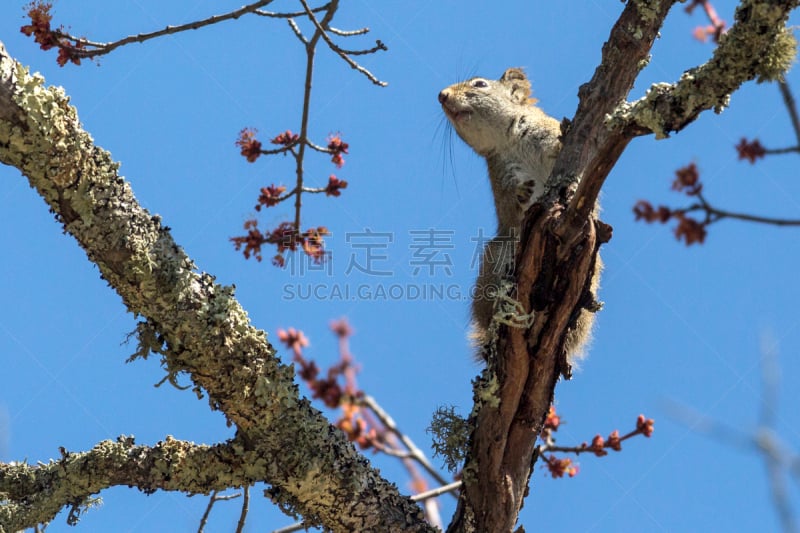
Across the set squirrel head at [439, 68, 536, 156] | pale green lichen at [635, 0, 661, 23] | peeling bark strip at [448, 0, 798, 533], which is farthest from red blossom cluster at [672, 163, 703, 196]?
squirrel head at [439, 68, 536, 156]

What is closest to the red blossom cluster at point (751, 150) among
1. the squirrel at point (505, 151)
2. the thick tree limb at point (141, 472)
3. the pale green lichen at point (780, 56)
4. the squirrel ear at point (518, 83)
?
the pale green lichen at point (780, 56)

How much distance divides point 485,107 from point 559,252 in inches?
90.8

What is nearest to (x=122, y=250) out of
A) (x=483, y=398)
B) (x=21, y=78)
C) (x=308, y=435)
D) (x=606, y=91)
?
(x=21, y=78)

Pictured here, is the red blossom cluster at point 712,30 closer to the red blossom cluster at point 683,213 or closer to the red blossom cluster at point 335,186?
the red blossom cluster at point 683,213

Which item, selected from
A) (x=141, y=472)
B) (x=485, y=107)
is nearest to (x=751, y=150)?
(x=141, y=472)

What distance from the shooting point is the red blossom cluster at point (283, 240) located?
3.15 metres

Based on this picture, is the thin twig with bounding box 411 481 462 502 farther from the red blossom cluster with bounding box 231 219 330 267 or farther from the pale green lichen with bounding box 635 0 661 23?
the pale green lichen with bounding box 635 0 661 23

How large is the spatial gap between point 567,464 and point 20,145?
7.93 ft

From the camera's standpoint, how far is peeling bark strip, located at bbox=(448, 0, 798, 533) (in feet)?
9.30

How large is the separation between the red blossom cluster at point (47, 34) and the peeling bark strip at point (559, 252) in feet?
5.89

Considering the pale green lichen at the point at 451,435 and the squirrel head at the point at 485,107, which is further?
the squirrel head at the point at 485,107

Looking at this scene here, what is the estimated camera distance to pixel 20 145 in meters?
2.65

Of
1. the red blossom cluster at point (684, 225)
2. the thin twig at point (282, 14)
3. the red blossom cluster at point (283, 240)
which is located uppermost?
the thin twig at point (282, 14)

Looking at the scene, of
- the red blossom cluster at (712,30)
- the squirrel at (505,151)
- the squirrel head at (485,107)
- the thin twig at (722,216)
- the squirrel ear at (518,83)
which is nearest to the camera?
the thin twig at (722,216)
